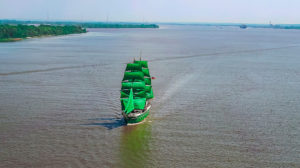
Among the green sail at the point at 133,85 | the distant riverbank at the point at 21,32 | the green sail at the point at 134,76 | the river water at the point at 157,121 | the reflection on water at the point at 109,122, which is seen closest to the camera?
the river water at the point at 157,121

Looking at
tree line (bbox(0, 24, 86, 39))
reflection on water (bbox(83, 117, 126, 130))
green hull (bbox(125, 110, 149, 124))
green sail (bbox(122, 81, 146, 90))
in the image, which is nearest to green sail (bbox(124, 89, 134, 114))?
green hull (bbox(125, 110, 149, 124))

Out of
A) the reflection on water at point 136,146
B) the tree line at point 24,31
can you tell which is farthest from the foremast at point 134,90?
the tree line at point 24,31

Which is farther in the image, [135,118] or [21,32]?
[21,32]

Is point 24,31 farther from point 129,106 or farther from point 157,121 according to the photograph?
point 157,121

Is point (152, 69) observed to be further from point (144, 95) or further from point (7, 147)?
point (7, 147)

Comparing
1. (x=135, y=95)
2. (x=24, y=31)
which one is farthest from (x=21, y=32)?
(x=135, y=95)

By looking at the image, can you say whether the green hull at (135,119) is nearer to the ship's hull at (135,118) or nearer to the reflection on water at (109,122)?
the ship's hull at (135,118)

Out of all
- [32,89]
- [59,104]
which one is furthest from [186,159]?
[32,89]
